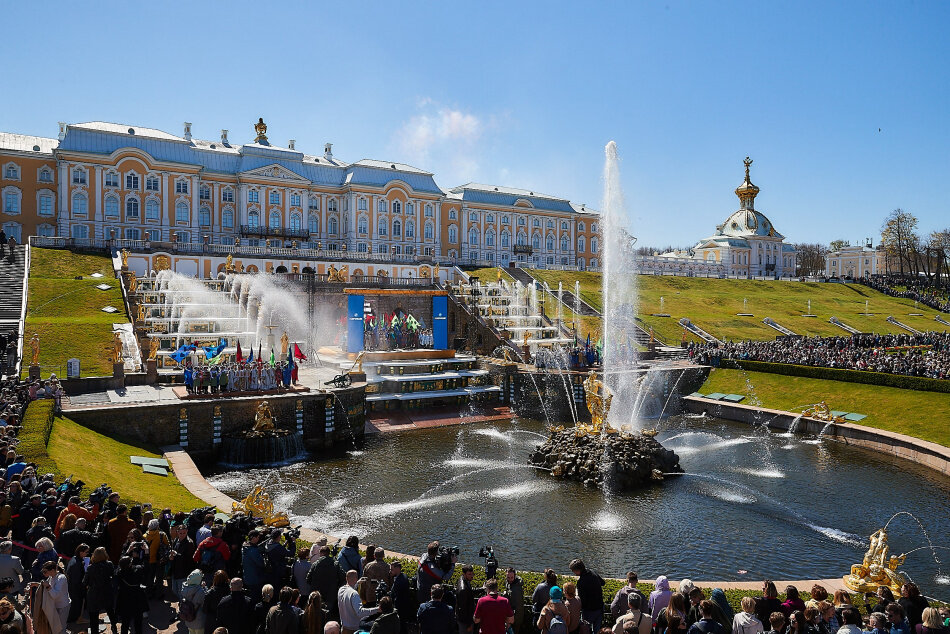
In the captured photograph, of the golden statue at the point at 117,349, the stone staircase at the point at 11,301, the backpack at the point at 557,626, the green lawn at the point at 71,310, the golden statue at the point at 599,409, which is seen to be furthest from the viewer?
the green lawn at the point at 71,310

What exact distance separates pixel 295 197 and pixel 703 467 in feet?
164

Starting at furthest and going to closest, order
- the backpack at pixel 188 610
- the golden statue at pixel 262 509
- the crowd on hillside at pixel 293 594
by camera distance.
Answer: the golden statue at pixel 262 509
the backpack at pixel 188 610
the crowd on hillside at pixel 293 594

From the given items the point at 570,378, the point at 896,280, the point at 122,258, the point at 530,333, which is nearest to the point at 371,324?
the point at 530,333

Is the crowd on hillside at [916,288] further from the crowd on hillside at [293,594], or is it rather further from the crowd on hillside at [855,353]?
the crowd on hillside at [293,594]

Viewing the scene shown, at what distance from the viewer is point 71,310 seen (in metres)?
31.5

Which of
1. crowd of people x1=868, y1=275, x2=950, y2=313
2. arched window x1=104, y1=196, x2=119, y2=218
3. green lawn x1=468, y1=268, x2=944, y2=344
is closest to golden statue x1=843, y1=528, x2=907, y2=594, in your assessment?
green lawn x1=468, y1=268, x2=944, y2=344

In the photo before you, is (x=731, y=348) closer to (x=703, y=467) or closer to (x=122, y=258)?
(x=703, y=467)

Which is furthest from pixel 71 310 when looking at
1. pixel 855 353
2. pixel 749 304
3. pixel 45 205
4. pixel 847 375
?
pixel 749 304

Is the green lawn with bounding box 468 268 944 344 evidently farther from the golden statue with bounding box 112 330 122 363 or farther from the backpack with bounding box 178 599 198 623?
the backpack with bounding box 178 599 198 623

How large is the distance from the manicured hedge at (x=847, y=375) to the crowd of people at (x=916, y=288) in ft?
146

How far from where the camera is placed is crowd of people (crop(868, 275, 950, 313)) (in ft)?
218

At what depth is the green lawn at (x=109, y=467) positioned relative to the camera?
540 inches

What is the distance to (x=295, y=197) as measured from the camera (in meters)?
60.0

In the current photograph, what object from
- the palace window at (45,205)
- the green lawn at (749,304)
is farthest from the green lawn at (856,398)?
the palace window at (45,205)
